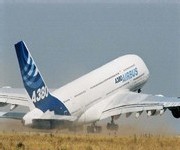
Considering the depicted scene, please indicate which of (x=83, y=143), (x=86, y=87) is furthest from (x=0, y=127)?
(x=83, y=143)

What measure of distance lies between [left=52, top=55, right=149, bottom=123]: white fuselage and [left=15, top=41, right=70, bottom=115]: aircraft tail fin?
6.53 ft

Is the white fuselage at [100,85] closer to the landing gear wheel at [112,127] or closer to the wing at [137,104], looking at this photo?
the wing at [137,104]

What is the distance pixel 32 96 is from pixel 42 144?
25.6m

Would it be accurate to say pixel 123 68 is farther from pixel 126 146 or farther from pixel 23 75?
pixel 126 146

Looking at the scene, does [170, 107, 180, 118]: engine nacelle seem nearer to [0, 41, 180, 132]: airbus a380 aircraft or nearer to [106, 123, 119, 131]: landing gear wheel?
[0, 41, 180, 132]: airbus a380 aircraft

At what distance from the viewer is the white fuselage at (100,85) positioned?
260 ft

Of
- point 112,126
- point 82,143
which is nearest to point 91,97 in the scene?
point 112,126

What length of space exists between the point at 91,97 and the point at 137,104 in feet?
15.4

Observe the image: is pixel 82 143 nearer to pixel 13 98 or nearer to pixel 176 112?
pixel 176 112

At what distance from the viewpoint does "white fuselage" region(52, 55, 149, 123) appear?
79125 millimetres

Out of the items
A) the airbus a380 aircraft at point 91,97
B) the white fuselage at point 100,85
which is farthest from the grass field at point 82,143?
the white fuselage at point 100,85

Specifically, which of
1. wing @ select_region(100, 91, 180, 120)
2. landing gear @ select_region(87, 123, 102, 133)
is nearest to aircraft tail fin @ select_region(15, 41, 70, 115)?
landing gear @ select_region(87, 123, 102, 133)

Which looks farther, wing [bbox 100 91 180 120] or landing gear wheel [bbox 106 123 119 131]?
landing gear wheel [bbox 106 123 119 131]

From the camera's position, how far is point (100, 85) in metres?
86.6
